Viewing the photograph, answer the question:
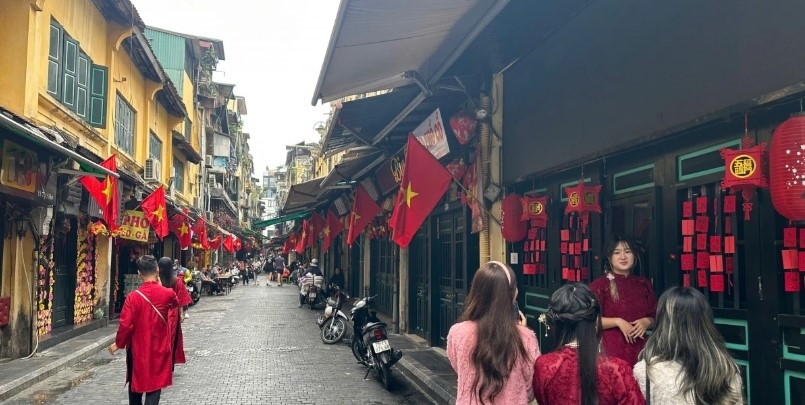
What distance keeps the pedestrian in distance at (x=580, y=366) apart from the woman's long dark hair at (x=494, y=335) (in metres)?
0.21

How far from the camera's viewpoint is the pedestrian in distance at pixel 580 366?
2.84 metres

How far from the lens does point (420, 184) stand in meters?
8.55

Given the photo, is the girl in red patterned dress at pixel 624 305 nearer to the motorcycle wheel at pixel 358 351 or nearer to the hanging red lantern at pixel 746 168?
the hanging red lantern at pixel 746 168

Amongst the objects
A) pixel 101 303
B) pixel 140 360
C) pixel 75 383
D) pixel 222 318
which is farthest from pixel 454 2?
pixel 222 318

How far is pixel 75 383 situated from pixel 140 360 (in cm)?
430

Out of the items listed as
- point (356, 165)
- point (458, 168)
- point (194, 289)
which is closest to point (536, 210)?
point (458, 168)

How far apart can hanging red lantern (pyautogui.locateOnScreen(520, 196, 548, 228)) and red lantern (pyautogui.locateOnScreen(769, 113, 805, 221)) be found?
12.6 ft

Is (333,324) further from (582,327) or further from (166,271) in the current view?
(582,327)

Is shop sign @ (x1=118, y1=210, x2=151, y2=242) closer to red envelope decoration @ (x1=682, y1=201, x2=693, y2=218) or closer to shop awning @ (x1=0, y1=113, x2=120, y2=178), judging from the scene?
shop awning @ (x1=0, y1=113, x2=120, y2=178)

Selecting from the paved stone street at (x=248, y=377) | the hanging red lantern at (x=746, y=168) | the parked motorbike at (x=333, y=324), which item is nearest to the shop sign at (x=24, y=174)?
the paved stone street at (x=248, y=377)

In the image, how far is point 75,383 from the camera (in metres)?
9.64

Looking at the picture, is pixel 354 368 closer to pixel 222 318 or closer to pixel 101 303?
pixel 101 303

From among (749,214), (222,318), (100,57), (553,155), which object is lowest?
(222,318)

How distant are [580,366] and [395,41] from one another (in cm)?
539
